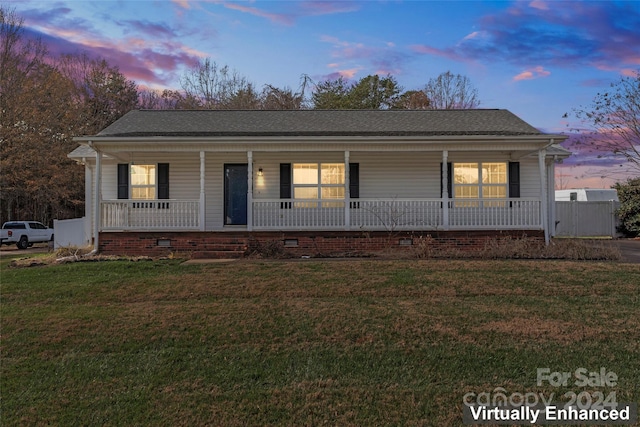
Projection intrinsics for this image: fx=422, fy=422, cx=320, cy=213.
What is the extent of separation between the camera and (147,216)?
1210cm

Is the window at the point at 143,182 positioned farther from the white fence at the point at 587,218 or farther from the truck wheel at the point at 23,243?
the white fence at the point at 587,218

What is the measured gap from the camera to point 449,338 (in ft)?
17.3

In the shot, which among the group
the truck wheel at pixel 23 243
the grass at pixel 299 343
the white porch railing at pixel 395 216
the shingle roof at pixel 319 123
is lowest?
the grass at pixel 299 343

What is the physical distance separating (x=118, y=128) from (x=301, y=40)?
25.8 ft

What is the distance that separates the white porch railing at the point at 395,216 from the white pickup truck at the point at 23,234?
15.4 metres

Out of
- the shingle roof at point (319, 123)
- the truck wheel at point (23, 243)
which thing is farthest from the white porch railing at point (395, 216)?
the truck wheel at point (23, 243)

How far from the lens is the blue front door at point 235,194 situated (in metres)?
14.0

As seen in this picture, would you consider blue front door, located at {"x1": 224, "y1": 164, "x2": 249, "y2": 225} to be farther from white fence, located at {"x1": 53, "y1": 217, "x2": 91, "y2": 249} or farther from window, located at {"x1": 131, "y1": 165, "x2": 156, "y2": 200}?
white fence, located at {"x1": 53, "y1": 217, "x2": 91, "y2": 249}

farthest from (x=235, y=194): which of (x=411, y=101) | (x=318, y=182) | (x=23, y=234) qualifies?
(x=411, y=101)

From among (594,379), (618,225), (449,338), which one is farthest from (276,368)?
(618,225)

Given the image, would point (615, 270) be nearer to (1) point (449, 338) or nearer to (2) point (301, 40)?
(1) point (449, 338)

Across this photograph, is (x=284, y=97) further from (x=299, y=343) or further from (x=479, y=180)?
(x=299, y=343)

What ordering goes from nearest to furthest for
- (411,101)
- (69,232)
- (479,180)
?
(479,180), (69,232), (411,101)

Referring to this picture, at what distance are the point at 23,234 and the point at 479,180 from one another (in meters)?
21.4
